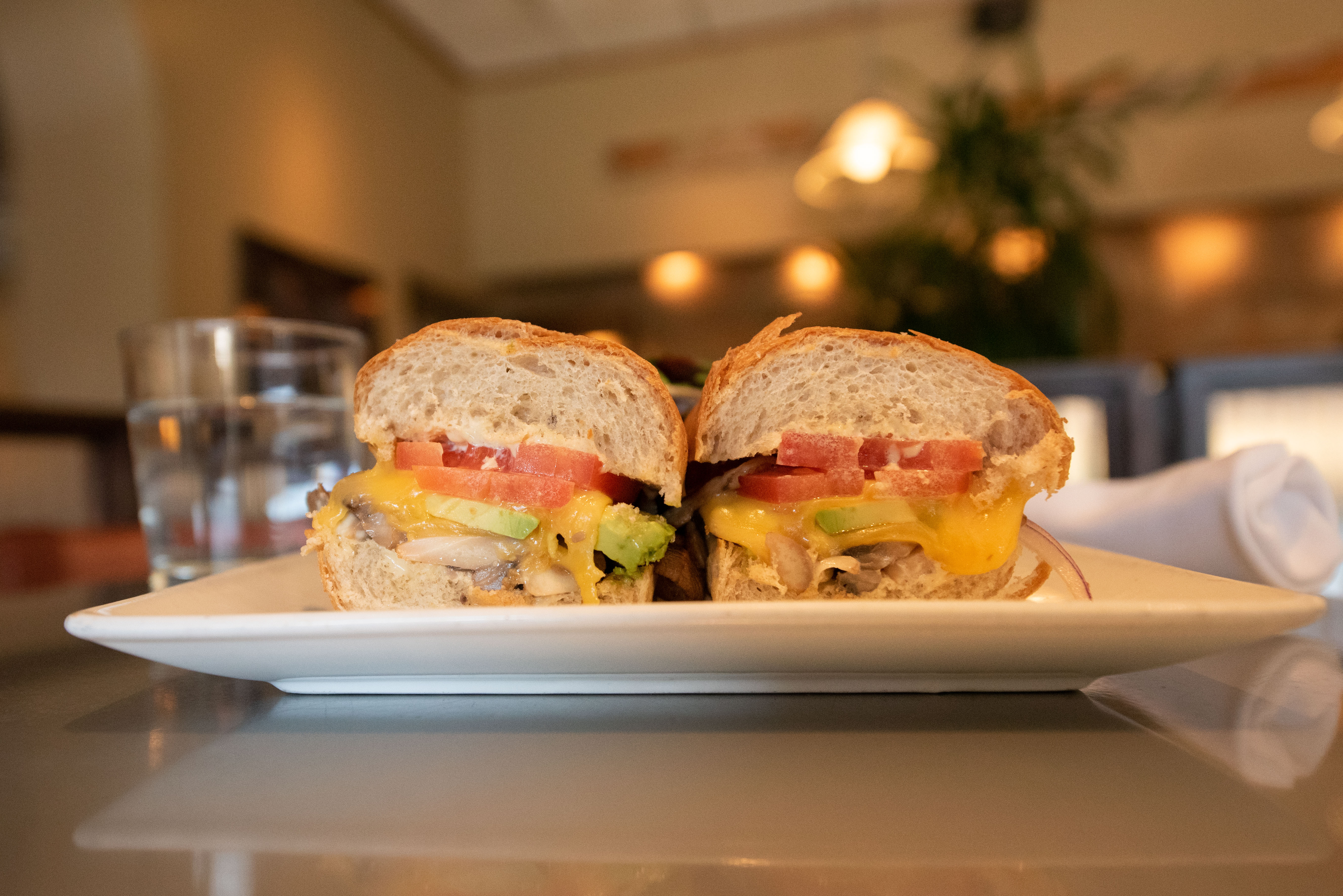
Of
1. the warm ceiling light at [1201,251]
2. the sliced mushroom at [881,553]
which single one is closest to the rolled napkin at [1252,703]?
the sliced mushroom at [881,553]

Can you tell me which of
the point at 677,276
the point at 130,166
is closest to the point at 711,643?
the point at 130,166

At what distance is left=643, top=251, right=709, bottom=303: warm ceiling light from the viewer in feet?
27.4

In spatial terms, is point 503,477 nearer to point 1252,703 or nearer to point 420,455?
point 420,455

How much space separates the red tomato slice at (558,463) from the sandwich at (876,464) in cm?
16

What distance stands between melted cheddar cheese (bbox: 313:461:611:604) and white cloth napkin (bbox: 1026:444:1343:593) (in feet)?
2.36

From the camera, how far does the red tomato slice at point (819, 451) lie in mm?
1161

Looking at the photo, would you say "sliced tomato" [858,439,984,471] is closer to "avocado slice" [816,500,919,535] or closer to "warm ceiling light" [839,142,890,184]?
"avocado slice" [816,500,919,535]

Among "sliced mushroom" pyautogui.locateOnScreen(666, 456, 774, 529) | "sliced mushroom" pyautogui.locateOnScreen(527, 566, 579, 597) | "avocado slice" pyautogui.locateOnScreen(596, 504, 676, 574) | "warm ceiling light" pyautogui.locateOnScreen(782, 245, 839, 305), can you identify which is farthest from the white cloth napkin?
"warm ceiling light" pyautogui.locateOnScreen(782, 245, 839, 305)

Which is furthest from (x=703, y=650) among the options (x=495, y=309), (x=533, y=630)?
(x=495, y=309)

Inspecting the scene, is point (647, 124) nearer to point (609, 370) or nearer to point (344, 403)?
point (344, 403)

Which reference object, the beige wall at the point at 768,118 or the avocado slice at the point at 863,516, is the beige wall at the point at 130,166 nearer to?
the beige wall at the point at 768,118

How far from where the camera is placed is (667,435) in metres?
1.14

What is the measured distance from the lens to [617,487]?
121 cm

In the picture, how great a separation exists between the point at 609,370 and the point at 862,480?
0.39m
